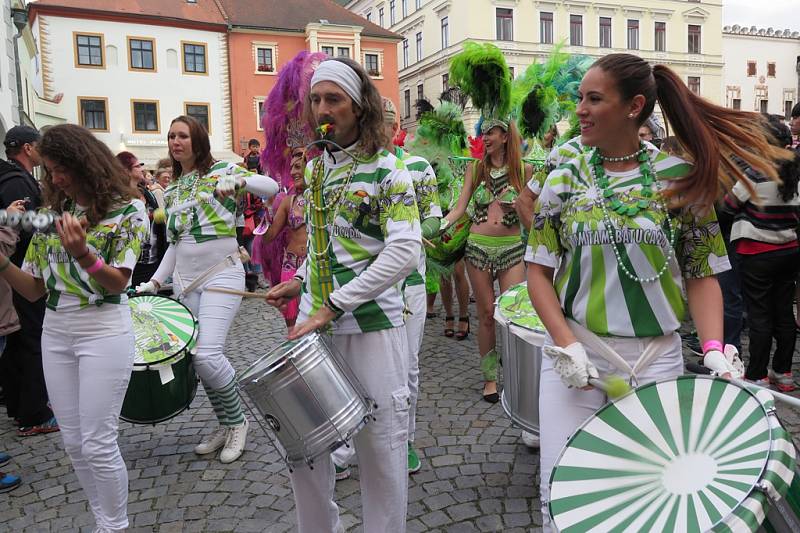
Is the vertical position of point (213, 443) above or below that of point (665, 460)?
below

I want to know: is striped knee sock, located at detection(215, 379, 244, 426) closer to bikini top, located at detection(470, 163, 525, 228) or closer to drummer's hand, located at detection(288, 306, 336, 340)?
drummer's hand, located at detection(288, 306, 336, 340)

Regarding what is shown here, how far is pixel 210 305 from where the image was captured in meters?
4.01

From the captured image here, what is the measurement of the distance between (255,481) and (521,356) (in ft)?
5.47

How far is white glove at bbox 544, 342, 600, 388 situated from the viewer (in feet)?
6.41

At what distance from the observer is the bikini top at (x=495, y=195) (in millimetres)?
5039

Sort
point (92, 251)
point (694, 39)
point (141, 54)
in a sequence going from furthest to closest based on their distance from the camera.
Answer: point (694, 39)
point (141, 54)
point (92, 251)

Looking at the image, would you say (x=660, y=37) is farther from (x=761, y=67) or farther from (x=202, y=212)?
(x=202, y=212)

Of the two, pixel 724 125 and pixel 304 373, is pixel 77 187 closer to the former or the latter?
pixel 304 373

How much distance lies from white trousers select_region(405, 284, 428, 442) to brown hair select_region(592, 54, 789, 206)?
1.95 meters

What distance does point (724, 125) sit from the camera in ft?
7.06

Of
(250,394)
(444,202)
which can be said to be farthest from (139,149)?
(250,394)

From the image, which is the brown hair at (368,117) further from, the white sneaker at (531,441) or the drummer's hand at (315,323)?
the white sneaker at (531,441)

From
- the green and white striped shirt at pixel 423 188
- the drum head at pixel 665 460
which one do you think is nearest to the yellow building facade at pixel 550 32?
the green and white striped shirt at pixel 423 188

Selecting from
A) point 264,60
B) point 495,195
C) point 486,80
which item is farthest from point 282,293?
point 264,60
